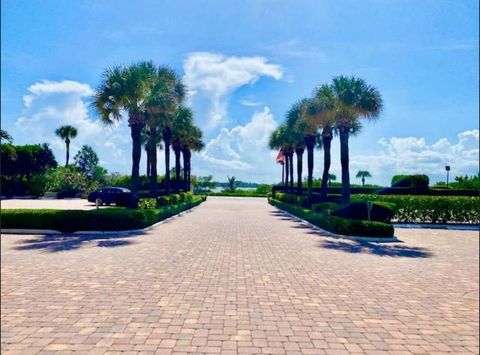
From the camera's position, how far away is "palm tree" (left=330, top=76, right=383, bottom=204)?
19547mm

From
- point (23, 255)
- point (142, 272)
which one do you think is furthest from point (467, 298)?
point (23, 255)

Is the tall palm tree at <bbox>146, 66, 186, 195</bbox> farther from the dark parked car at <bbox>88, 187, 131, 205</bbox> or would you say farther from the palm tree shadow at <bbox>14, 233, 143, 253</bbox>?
the dark parked car at <bbox>88, 187, 131, 205</bbox>

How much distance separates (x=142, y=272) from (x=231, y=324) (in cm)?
376

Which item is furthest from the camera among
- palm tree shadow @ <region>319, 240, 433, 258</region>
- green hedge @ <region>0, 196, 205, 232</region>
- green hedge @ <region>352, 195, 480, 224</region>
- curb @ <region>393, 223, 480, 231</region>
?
green hedge @ <region>352, 195, 480, 224</region>

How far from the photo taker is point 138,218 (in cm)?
1579

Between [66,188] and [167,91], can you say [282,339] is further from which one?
[66,188]

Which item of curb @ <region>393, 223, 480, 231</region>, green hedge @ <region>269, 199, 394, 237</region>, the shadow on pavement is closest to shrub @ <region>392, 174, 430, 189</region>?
curb @ <region>393, 223, 480, 231</region>

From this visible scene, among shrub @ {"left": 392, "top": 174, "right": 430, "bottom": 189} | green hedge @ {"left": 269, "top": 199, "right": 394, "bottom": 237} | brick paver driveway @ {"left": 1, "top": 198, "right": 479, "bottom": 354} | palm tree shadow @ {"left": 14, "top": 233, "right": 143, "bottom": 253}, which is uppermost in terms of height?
shrub @ {"left": 392, "top": 174, "right": 430, "bottom": 189}

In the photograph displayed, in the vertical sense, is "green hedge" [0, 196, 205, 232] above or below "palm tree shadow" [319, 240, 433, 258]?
above

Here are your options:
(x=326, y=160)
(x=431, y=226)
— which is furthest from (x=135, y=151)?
(x=431, y=226)

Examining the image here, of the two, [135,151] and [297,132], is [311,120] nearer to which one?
[297,132]

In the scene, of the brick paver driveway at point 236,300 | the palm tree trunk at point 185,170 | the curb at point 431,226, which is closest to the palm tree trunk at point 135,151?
the brick paver driveway at point 236,300

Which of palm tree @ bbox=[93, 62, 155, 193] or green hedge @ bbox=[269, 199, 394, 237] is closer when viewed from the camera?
green hedge @ bbox=[269, 199, 394, 237]

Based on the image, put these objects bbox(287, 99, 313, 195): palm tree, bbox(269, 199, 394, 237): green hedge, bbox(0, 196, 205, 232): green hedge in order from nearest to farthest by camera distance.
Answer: bbox(269, 199, 394, 237): green hedge
bbox(0, 196, 205, 232): green hedge
bbox(287, 99, 313, 195): palm tree
